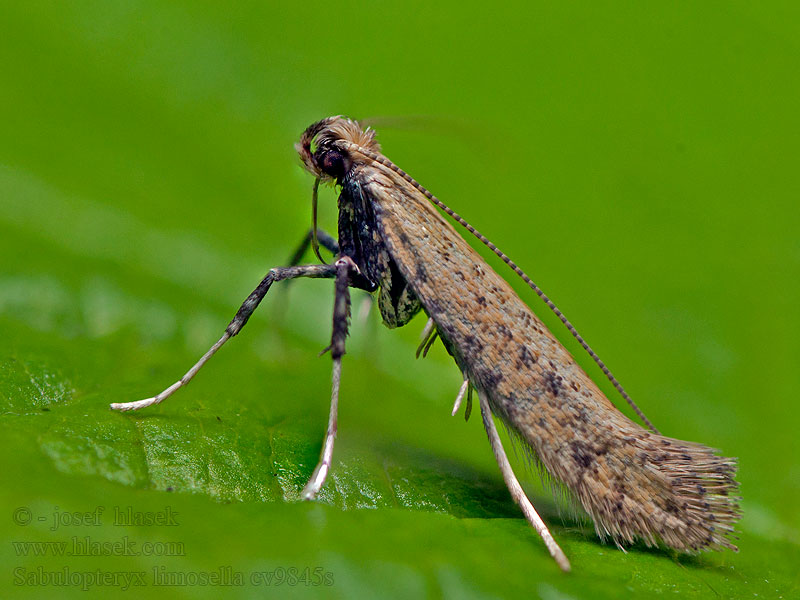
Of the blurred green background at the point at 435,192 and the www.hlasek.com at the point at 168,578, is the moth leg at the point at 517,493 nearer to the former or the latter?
the blurred green background at the point at 435,192

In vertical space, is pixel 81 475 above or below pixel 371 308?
below

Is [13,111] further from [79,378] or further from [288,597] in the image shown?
[288,597]

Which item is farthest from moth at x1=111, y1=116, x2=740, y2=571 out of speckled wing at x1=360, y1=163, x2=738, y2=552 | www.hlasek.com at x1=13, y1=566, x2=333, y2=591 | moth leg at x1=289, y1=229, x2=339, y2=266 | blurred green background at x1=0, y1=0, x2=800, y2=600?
www.hlasek.com at x1=13, y1=566, x2=333, y2=591

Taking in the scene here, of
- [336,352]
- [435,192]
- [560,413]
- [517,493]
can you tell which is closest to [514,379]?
[560,413]

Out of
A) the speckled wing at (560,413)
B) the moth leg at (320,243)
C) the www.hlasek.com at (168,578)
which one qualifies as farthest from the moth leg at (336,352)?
the www.hlasek.com at (168,578)

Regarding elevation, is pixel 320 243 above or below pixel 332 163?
below

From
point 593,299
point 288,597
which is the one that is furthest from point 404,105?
point 288,597

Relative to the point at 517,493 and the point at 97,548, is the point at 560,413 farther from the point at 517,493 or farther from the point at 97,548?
the point at 97,548
